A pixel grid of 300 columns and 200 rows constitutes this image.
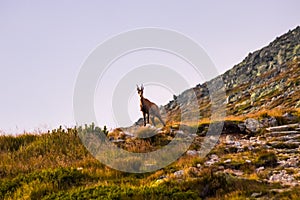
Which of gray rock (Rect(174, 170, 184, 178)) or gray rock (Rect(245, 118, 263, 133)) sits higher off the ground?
gray rock (Rect(245, 118, 263, 133))

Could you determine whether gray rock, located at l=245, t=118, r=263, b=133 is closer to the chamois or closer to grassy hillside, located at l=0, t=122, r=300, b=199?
grassy hillside, located at l=0, t=122, r=300, b=199

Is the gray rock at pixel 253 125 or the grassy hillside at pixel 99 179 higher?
the gray rock at pixel 253 125

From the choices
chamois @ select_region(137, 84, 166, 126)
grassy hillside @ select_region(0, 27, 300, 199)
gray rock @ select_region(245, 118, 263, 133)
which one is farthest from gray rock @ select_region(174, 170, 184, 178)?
gray rock @ select_region(245, 118, 263, 133)

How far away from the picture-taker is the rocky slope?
92938mm

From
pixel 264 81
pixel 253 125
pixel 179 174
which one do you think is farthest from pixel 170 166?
pixel 264 81

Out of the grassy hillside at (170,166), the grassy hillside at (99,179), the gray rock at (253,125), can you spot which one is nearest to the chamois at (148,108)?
the grassy hillside at (170,166)

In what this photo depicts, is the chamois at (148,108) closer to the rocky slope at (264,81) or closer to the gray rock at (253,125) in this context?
the gray rock at (253,125)

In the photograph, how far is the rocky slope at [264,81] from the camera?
92.9m

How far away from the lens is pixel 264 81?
128 meters

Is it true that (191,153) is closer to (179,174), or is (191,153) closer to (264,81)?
(179,174)

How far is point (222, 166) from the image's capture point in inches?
450

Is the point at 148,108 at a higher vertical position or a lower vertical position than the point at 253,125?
higher

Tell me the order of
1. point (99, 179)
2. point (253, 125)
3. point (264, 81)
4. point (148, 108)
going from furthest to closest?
point (264, 81), point (148, 108), point (253, 125), point (99, 179)

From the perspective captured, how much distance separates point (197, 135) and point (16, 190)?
27.3 feet
